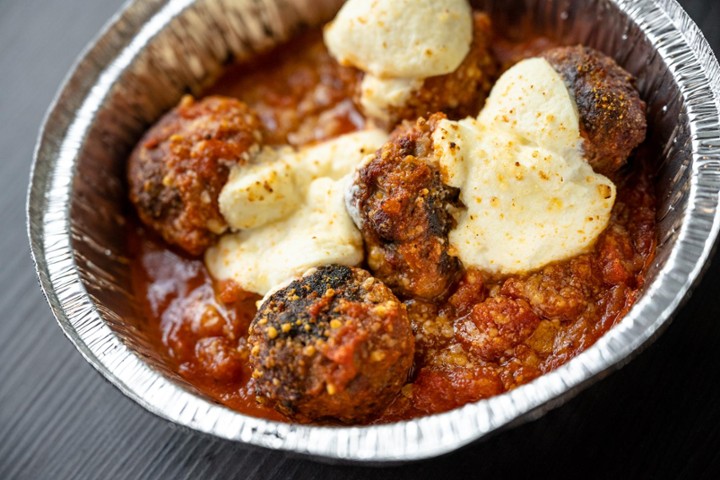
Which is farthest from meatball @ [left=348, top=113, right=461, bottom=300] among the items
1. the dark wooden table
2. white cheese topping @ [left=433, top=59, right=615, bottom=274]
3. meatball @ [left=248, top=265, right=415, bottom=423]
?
the dark wooden table

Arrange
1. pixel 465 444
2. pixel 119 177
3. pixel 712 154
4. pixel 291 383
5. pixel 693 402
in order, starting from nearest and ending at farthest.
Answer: pixel 465 444 < pixel 291 383 < pixel 712 154 < pixel 693 402 < pixel 119 177

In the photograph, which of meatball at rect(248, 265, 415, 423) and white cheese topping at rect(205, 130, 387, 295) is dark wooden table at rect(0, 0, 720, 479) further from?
white cheese topping at rect(205, 130, 387, 295)

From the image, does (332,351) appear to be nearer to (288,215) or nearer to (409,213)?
(409,213)

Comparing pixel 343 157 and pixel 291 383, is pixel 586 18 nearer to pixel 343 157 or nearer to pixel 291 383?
pixel 343 157

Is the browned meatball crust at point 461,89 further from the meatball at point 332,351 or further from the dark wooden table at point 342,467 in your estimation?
the dark wooden table at point 342,467

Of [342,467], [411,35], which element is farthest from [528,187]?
[342,467]

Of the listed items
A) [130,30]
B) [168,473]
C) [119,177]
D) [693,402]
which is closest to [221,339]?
[168,473]

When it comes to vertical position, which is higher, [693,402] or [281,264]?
[281,264]
